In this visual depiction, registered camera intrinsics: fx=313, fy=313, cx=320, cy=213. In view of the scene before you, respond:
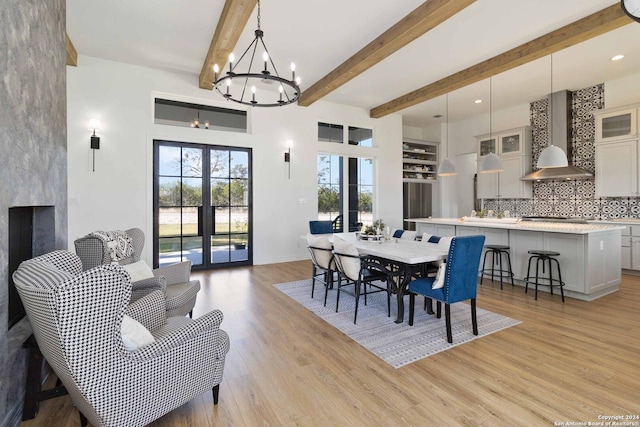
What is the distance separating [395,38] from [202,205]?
165 inches

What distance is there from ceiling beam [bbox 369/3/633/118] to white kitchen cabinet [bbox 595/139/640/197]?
103 inches

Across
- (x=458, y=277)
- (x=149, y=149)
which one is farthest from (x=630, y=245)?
(x=149, y=149)

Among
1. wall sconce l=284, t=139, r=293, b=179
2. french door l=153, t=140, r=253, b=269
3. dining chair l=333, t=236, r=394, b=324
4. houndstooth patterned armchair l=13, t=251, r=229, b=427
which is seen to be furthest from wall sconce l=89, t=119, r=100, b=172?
dining chair l=333, t=236, r=394, b=324

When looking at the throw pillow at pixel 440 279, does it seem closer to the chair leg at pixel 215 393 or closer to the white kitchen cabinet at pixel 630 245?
the chair leg at pixel 215 393

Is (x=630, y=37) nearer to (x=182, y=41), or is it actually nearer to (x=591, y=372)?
(x=591, y=372)

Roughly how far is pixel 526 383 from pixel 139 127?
6.03 metres

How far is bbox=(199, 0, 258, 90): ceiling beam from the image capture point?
10.9 feet

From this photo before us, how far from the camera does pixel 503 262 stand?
192 inches

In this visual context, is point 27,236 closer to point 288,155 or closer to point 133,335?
point 133,335

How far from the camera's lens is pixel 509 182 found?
23.2ft

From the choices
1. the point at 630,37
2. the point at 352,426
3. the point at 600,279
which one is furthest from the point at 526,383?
the point at 630,37

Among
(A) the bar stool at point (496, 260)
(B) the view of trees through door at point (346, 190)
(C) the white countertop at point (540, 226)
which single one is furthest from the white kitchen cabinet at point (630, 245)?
(B) the view of trees through door at point (346, 190)

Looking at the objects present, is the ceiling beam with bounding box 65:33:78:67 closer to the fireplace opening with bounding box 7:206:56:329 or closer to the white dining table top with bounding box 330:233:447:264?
the fireplace opening with bounding box 7:206:56:329

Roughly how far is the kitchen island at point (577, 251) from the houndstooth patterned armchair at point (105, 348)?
14.4 ft
